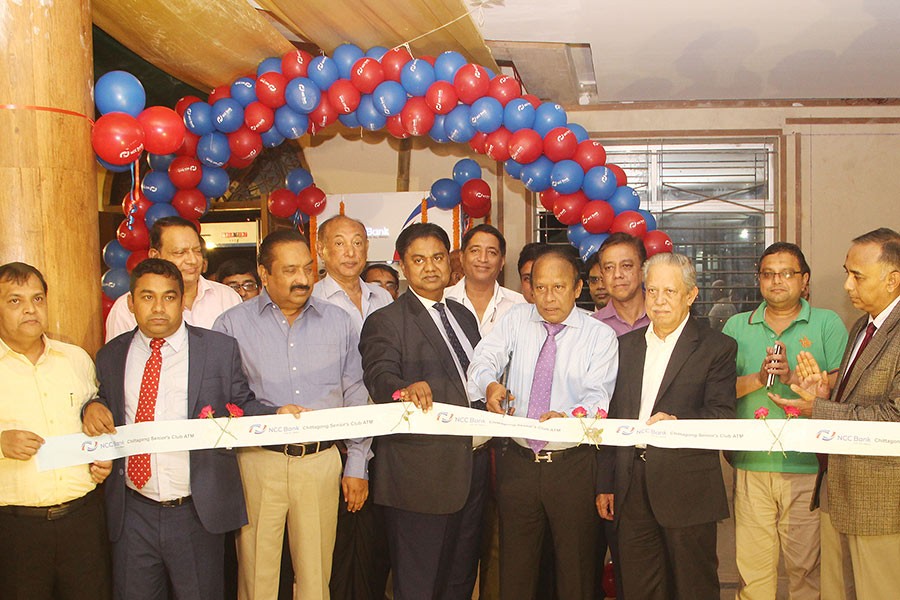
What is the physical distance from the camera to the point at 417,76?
15.1 ft

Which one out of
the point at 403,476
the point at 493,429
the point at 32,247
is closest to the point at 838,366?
the point at 493,429

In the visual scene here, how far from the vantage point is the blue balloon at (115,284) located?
4.96 meters

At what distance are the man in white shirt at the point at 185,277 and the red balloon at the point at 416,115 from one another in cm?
160

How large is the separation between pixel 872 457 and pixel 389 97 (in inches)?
124

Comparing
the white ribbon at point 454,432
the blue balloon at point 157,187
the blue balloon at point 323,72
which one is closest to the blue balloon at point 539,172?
the blue balloon at point 323,72

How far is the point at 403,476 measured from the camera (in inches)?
121

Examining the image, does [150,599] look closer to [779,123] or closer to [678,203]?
[678,203]

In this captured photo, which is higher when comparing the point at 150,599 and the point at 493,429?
the point at 493,429

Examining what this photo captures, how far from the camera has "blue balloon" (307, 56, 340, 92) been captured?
470 centimetres

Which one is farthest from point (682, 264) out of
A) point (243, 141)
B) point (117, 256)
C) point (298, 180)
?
point (298, 180)

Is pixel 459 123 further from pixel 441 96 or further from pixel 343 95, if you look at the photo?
pixel 343 95

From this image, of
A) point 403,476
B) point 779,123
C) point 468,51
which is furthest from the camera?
point 779,123

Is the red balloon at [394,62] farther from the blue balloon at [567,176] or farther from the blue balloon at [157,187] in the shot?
the blue balloon at [157,187]

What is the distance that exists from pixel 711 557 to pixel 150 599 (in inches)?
81.9
